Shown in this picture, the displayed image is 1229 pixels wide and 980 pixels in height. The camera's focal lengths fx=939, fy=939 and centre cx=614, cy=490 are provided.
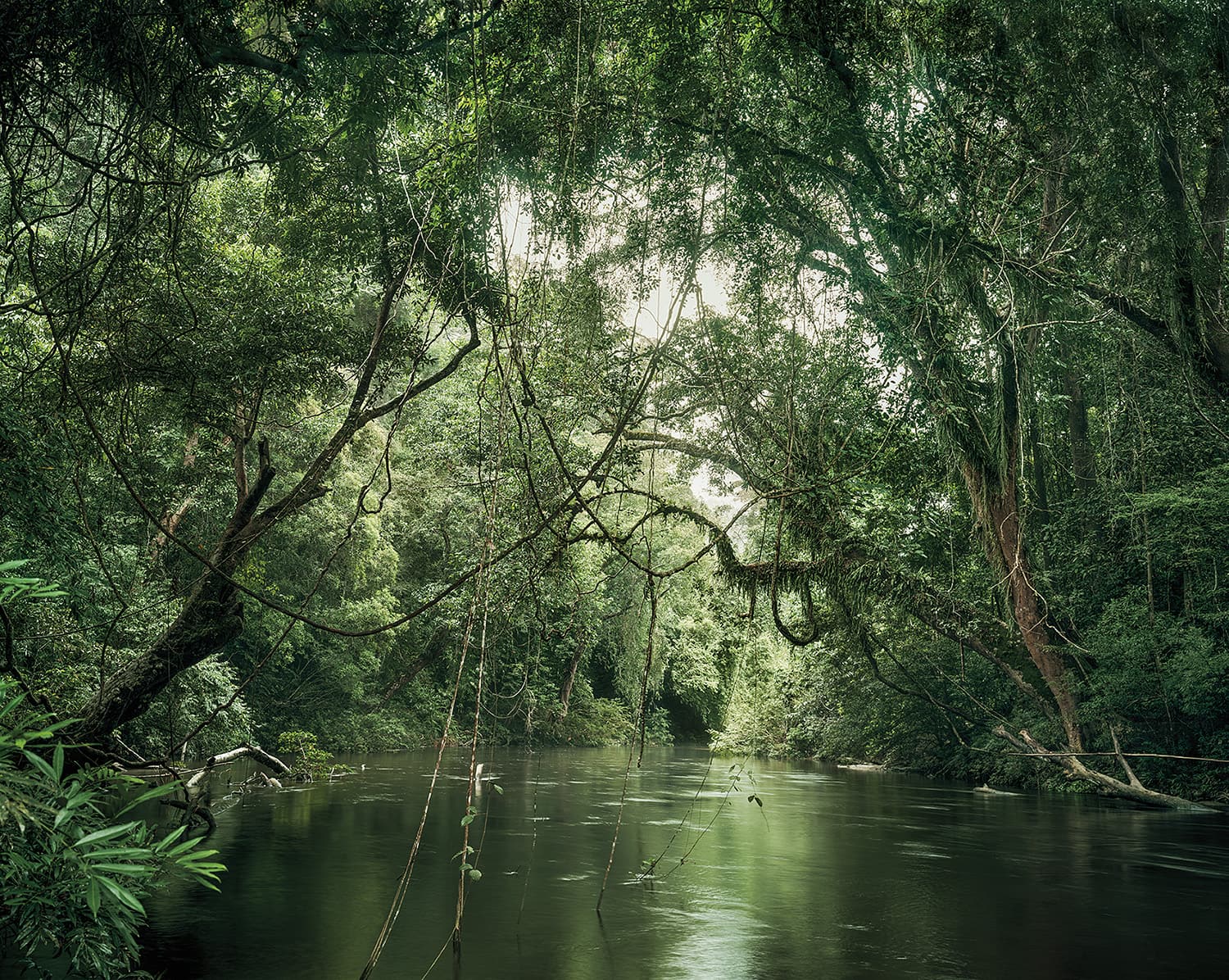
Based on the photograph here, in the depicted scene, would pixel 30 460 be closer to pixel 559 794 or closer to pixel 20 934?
pixel 20 934

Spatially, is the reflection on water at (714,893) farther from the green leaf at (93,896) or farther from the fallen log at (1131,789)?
the green leaf at (93,896)

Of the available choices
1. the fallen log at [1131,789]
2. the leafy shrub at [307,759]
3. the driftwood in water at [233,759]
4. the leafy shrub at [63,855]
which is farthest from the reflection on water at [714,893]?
the leafy shrub at [63,855]

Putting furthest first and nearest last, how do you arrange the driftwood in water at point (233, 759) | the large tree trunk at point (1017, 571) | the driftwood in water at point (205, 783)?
the large tree trunk at point (1017, 571)
the driftwood in water at point (233, 759)
the driftwood in water at point (205, 783)

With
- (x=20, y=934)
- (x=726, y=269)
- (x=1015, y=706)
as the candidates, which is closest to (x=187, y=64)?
(x=20, y=934)

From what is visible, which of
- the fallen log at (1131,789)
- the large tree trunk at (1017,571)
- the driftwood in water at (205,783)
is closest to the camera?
the driftwood in water at (205,783)

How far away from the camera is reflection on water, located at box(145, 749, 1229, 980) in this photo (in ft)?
22.5

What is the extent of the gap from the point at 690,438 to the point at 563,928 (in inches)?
Result: 429

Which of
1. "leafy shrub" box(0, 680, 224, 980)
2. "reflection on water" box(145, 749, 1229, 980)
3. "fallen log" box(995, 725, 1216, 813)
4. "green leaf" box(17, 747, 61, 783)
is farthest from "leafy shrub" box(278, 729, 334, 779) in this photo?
"green leaf" box(17, 747, 61, 783)

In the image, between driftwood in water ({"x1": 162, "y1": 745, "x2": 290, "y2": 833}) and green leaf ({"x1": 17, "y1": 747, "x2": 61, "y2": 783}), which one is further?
driftwood in water ({"x1": 162, "y1": 745, "x2": 290, "y2": 833})

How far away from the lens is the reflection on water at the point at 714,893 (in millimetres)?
6855

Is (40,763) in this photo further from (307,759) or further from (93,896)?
(307,759)

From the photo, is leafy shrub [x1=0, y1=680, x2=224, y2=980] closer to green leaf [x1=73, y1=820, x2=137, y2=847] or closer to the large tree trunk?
green leaf [x1=73, y1=820, x2=137, y2=847]

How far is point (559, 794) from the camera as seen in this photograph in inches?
654

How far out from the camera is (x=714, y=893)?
9.16m
